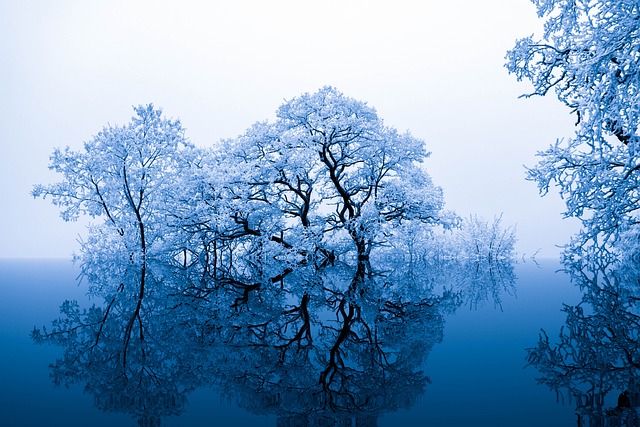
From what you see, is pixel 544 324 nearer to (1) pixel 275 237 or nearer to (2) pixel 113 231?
(1) pixel 275 237

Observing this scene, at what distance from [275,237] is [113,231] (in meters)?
11.5

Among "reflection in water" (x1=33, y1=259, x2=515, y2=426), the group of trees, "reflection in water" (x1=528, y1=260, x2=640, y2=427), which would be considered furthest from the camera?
the group of trees

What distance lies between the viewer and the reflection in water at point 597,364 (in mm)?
5277

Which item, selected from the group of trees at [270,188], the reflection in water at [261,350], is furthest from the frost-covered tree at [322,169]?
the reflection in water at [261,350]

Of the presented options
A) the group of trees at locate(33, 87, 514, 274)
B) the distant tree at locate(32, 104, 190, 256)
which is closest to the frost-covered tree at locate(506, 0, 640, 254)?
the group of trees at locate(33, 87, 514, 274)

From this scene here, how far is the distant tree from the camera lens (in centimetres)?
3017

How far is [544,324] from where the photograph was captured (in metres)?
11.4

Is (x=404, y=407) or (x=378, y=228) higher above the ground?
(x=378, y=228)

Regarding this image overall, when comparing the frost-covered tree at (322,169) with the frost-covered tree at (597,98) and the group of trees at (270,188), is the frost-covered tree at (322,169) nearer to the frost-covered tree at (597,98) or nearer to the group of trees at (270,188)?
the group of trees at (270,188)

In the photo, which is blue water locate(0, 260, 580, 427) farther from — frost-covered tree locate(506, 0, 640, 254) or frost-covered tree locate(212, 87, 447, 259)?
frost-covered tree locate(212, 87, 447, 259)

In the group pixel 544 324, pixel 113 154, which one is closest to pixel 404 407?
pixel 544 324

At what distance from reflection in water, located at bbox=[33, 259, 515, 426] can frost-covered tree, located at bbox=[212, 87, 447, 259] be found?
9.64 meters

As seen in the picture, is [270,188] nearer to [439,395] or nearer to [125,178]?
[125,178]

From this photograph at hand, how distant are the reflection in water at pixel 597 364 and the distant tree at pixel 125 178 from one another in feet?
82.9
